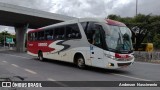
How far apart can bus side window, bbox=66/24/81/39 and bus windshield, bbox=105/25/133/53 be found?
107 inches

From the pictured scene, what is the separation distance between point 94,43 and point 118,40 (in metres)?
1.39

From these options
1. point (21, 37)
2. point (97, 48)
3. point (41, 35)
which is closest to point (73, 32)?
point (97, 48)

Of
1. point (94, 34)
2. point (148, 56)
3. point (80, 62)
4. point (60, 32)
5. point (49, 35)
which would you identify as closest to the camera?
point (94, 34)

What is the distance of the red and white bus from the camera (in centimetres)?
1598

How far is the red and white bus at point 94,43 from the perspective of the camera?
1598 centimetres

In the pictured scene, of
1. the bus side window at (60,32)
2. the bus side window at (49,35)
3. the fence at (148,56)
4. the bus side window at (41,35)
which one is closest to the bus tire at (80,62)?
the bus side window at (60,32)

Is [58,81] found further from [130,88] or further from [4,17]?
[4,17]

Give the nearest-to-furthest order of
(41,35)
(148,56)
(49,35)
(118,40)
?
(118,40)
(49,35)
(41,35)
(148,56)

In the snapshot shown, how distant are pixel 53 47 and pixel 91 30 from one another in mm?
5901

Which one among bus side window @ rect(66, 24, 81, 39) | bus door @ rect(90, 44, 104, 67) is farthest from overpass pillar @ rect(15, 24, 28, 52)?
bus door @ rect(90, 44, 104, 67)

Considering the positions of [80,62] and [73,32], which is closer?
[80,62]

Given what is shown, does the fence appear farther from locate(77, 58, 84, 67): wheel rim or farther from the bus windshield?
the bus windshield

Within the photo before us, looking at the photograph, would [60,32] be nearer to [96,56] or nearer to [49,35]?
[49,35]

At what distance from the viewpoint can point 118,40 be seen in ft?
53.0
